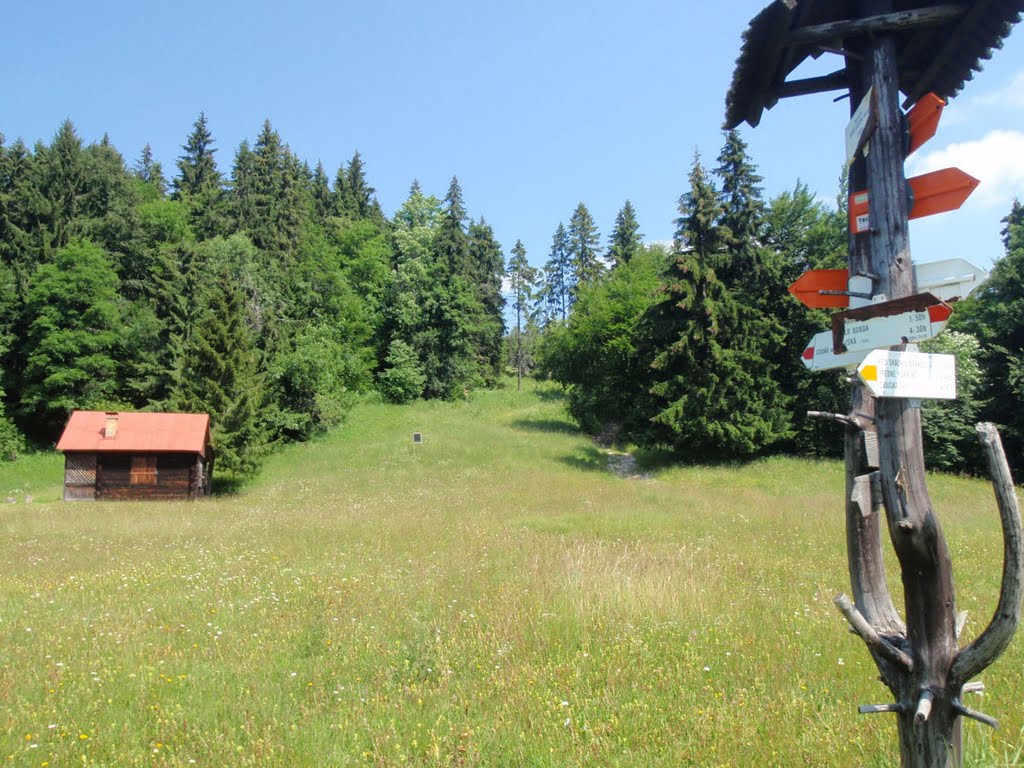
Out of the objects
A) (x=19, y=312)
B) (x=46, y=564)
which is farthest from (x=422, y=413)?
(x=46, y=564)

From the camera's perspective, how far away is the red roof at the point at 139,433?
28.7 meters

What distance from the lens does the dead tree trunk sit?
9.02 ft

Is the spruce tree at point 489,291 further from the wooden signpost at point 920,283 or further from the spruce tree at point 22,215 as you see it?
the wooden signpost at point 920,283

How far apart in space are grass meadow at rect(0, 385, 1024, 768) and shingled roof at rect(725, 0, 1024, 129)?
3944 mm

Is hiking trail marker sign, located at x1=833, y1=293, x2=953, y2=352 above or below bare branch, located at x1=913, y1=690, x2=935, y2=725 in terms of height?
Result: above

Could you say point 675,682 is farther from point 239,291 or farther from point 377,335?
point 377,335

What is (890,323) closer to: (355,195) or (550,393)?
(550,393)

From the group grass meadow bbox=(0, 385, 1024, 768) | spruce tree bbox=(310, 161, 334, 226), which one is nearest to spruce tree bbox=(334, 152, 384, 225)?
spruce tree bbox=(310, 161, 334, 226)

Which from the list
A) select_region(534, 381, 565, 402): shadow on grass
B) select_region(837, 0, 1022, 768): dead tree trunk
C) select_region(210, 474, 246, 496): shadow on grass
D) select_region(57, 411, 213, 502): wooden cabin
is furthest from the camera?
select_region(534, 381, 565, 402): shadow on grass

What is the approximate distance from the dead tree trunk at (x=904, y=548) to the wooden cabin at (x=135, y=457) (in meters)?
30.3

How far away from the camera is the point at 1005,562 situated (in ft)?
8.54

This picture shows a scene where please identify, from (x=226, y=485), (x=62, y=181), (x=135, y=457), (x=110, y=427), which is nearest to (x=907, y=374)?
(x=135, y=457)

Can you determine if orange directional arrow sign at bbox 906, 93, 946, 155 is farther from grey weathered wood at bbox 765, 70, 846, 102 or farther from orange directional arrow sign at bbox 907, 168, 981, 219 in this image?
grey weathered wood at bbox 765, 70, 846, 102

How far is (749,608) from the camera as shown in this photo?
7.68 m
